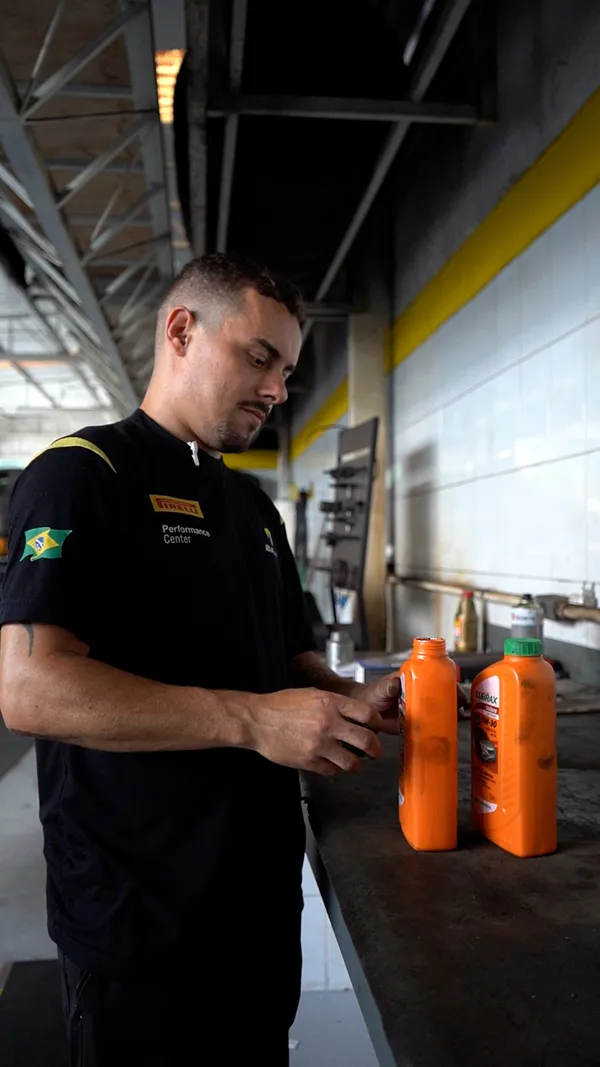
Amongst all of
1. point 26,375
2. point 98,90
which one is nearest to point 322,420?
point 26,375

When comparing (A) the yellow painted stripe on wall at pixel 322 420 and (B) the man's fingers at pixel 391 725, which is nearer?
(B) the man's fingers at pixel 391 725

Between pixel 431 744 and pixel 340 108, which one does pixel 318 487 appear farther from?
pixel 431 744

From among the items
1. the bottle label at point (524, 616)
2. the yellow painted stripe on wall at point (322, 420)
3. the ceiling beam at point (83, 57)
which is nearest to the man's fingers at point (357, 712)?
the bottle label at point (524, 616)

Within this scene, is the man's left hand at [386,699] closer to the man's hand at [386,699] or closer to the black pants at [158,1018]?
the man's hand at [386,699]

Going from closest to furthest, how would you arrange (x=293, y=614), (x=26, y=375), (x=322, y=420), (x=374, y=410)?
(x=293, y=614)
(x=374, y=410)
(x=322, y=420)
(x=26, y=375)

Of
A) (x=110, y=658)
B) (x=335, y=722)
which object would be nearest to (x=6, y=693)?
(x=110, y=658)

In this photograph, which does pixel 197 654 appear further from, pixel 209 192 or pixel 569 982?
pixel 209 192

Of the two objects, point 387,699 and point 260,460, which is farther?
point 260,460

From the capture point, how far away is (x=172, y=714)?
967 millimetres

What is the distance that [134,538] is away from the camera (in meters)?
1.12

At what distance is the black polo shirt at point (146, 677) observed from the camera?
103cm

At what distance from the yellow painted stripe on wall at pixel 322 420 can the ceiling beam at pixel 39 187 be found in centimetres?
203

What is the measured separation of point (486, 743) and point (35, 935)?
1.97 metres

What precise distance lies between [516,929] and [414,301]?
443 centimetres
